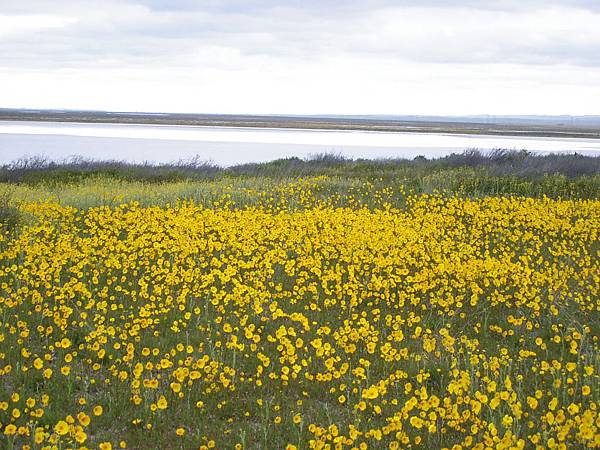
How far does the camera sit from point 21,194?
1664cm

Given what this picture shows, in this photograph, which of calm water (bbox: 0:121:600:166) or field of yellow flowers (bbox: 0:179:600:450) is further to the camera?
calm water (bbox: 0:121:600:166)

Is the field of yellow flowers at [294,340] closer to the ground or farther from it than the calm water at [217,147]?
closer to the ground

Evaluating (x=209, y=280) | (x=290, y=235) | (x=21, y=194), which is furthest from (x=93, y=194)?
(x=209, y=280)

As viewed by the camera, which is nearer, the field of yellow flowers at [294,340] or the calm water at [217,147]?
the field of yellow flowers at [294,340]

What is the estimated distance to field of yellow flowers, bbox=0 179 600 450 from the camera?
513cm

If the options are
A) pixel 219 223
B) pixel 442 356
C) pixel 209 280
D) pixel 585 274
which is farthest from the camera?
pixel 219 223

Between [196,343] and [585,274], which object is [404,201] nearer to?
[585,274]

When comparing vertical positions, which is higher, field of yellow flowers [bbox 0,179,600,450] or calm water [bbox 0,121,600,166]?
calm water [bbox 0,121,600,166]

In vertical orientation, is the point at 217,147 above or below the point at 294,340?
above

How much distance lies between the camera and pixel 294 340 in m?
7.25

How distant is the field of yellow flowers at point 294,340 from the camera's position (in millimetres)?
5129

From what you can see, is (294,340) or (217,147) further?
(217,147)

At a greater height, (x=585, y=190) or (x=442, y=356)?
(x=585, y=190)

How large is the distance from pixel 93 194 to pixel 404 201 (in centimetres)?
786
